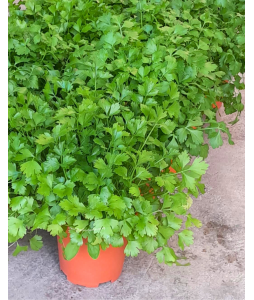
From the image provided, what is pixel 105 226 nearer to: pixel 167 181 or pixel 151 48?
pixel 167 181

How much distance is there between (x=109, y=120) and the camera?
4.85ft

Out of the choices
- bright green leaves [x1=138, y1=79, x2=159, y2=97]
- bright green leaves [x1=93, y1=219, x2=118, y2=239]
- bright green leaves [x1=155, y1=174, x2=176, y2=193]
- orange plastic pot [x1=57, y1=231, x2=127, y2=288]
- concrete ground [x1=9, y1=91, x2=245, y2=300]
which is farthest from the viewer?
concrete ground [x1=9, y1=91, x2=245, y2=300]

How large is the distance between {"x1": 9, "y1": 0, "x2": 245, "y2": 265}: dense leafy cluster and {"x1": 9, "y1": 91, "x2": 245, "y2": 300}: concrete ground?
0.37 meters

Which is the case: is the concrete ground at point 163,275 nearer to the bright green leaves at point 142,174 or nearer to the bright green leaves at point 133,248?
the bright green leaves at point 133,248

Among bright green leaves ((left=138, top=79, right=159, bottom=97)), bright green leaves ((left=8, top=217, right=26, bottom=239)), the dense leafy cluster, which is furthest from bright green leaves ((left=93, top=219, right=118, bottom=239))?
bright green leaves ((left=138, top=79, right=159, bottom=97))

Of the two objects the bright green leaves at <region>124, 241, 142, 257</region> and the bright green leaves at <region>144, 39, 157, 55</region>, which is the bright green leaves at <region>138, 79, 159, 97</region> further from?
the bright green leaves at <region>124, 241, 142, 257</region>

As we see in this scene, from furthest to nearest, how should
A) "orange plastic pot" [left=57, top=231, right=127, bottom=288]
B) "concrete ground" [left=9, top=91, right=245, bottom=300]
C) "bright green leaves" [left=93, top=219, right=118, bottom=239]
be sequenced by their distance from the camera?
1. "concrete ground" [left=9, top=91, right=245, bottom=300]
2. "orange plastic pot" [left=57, top=231, right=127, bottom=288]
3. "bright green leaves" [left=93, top=219, right=118, bottom=239]

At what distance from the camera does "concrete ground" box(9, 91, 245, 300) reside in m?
1.73

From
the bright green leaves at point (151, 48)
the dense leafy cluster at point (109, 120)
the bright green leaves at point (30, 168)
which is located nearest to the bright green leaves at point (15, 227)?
the dense leafy cluster at point (109, 120)

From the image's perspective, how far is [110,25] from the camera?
1.86 meters

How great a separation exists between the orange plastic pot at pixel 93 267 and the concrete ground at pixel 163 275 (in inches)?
2.0

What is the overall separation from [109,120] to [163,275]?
32.5 inches

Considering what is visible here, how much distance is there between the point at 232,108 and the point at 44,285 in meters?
1.40

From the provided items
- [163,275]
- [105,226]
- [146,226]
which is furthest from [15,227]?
[163,275]
